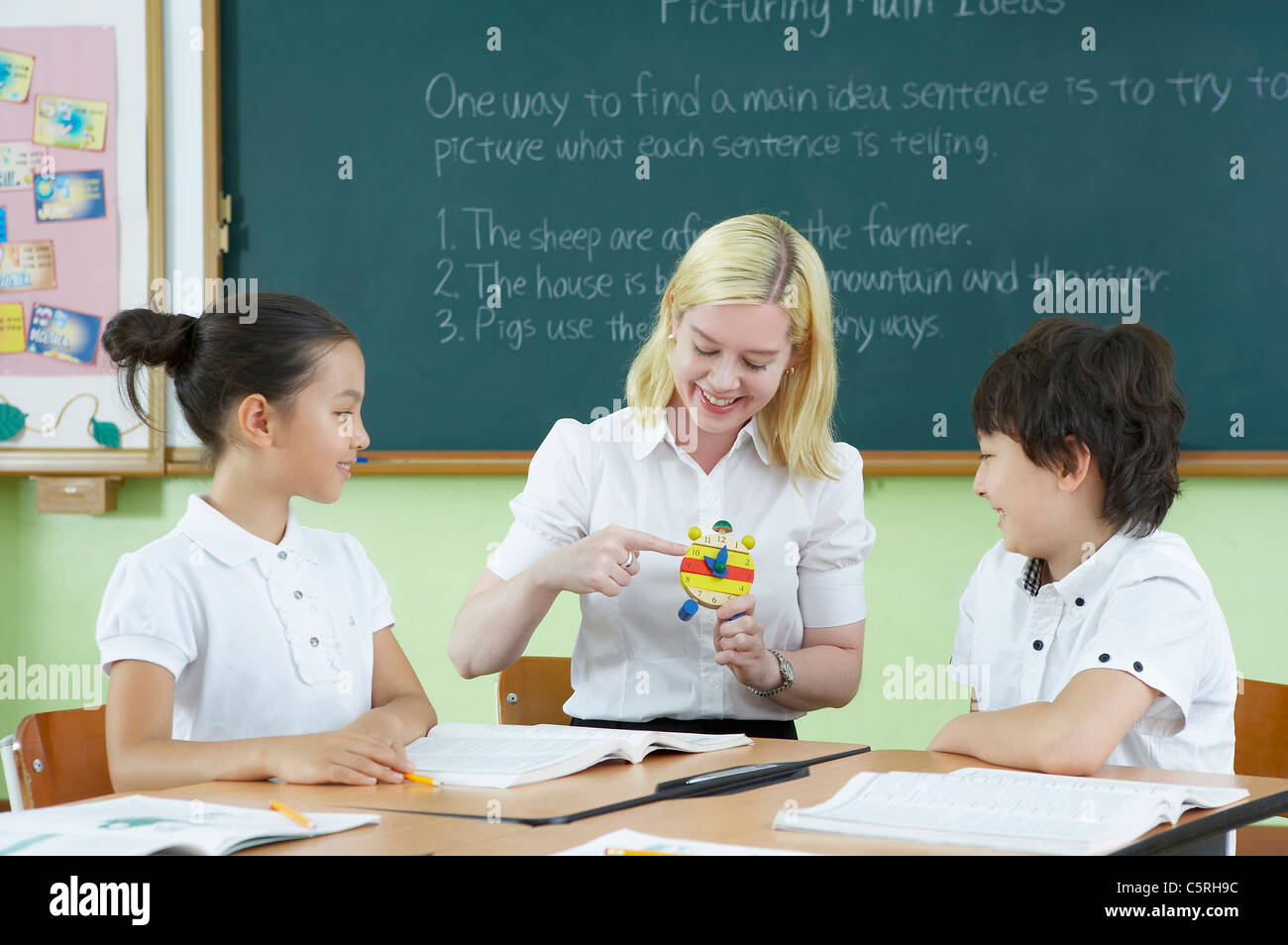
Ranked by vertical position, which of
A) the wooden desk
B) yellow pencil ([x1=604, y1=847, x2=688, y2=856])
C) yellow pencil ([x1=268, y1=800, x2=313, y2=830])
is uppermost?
yellow pencil ([x1=604, y1=847, x2=688, y2=856])

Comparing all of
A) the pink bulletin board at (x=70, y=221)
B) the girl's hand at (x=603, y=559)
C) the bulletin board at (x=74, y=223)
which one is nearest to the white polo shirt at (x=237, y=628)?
the girl's hand at (x=603, y=559)

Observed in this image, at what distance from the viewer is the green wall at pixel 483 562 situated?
2875 millimetres

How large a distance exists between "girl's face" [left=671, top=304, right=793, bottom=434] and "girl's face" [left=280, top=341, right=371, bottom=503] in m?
0.52

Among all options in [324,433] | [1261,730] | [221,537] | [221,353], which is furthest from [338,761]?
[1261,730]

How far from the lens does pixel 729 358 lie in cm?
188

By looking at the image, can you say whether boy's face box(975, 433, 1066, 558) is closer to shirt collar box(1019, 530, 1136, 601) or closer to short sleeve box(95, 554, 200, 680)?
shirt collar box(1019, 530, 1136, 601)

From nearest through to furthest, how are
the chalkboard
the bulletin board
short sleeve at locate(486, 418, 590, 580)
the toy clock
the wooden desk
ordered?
the wooden desk, the toy clock, short sleeve at locate(486, 418, 590, 580), the chalkboard, the bulletin board

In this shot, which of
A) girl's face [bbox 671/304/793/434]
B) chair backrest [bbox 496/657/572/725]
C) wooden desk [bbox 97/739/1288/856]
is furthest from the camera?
chair backrest [bbox 496/657/572/725]

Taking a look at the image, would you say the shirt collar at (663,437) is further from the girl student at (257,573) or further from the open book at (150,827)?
the open book at (150,827)

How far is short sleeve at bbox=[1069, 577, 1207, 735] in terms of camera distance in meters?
1.46

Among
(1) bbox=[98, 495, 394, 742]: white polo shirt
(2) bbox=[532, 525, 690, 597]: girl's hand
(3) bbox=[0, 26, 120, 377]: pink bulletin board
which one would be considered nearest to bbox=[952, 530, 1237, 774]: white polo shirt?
(2) bbox=[532, 525, 690, 597]: girl's hand

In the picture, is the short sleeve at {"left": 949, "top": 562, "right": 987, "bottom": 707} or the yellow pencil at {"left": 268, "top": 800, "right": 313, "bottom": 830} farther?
the short sleeve at {"left": 949, "top": 562, "right": 987, "bottom": 707}

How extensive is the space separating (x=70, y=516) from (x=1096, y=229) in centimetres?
267
